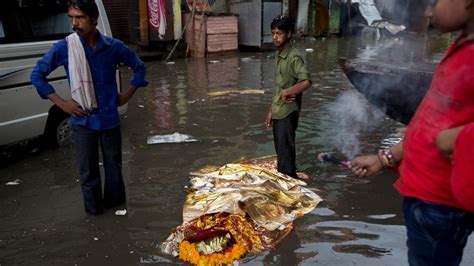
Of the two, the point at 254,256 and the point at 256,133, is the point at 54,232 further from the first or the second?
the point at 256,133

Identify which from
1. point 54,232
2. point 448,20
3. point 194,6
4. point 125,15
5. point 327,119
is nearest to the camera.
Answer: point 448,20

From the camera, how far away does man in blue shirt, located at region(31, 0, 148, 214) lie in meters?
3.49

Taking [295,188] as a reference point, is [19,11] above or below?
above

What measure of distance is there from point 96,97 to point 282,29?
1756 millimetres

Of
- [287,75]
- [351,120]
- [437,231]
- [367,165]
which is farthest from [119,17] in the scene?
[437,231]

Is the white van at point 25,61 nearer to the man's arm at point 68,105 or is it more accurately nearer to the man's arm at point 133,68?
the man's arm at point 68,105

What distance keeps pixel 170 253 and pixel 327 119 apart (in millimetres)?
4486

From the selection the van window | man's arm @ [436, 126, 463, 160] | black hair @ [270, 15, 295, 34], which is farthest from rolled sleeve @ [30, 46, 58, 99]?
man's arm @ [436, 126, 463, 160]

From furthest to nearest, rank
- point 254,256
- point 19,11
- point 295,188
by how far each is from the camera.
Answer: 1. point 19,11
2. point 295,188
3. point 254,256

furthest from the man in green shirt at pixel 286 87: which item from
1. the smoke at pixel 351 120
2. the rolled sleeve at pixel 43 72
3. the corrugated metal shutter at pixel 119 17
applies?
the corrugated metal shutter at pixel 119 17

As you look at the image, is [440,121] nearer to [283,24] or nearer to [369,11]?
[283,24]

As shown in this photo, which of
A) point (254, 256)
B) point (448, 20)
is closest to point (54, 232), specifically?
point (254, 256)

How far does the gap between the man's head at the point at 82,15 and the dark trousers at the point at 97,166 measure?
2.75ft

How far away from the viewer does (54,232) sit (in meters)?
3.69
